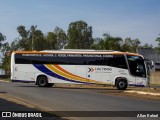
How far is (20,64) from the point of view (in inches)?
1399

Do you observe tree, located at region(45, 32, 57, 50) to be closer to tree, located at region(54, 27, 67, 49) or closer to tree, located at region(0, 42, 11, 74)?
tree, located at region(54, 27, 67, 49)

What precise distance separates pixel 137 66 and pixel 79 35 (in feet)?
285

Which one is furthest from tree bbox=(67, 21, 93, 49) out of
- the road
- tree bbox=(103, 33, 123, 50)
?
the road

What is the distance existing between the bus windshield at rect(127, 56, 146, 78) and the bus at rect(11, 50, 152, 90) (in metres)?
1.07

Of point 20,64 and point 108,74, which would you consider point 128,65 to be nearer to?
point 108,74

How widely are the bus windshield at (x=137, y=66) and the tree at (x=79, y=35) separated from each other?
8521 centimetres

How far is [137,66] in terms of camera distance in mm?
34469

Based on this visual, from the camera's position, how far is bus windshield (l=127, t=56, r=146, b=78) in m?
34.3

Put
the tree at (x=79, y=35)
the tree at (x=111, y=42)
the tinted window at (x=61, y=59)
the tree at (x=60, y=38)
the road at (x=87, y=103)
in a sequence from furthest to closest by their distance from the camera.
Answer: the tree at (x=60, y=38) → the tree at (x=79, y=35) → the tree at (x=111, y=42) → the tinted window at (x=61, y=59) → the road at (x=87, y=103)

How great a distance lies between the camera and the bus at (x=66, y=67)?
115 feet

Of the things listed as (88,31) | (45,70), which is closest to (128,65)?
(45,70)

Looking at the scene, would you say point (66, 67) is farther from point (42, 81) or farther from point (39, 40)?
point (39, 40)

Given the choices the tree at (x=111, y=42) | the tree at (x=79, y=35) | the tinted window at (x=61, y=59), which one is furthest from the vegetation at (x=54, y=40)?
the tinted window at (x=61, y=59)

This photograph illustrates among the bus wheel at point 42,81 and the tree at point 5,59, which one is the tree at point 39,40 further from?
the bus wheel at point 42,81
